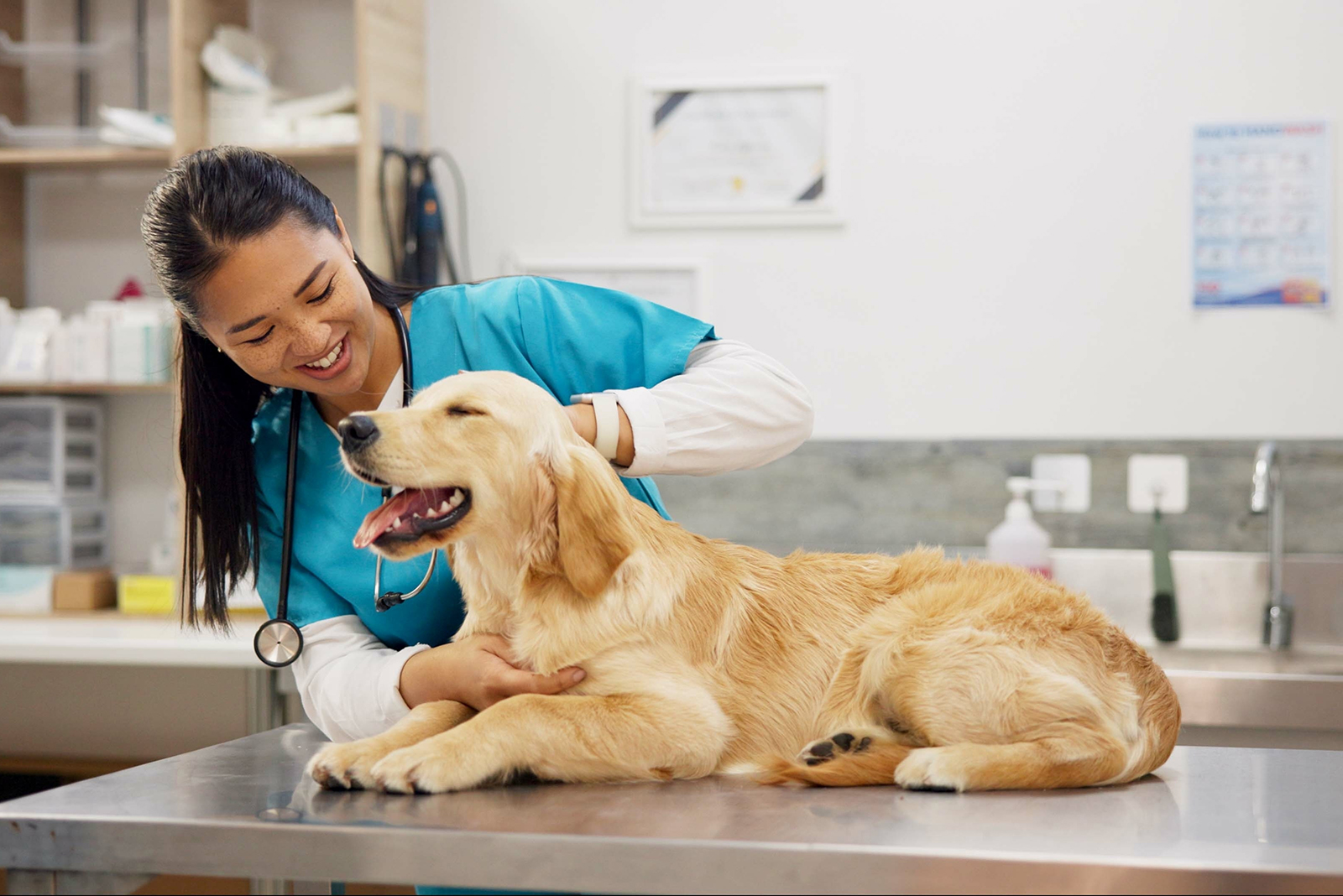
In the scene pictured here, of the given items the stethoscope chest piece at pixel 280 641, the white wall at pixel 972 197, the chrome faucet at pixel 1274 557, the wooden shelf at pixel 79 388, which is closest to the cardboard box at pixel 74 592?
the wooden shelf at pixel 79 388

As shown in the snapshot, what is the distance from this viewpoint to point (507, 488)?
1076mm

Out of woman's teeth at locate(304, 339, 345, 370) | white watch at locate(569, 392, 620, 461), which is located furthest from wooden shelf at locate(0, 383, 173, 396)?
white watch at locate(569, 392, 620, 461)

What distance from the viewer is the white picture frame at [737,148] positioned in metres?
2.93

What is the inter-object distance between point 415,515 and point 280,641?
34cm

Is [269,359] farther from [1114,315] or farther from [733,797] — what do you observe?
[1114,315]

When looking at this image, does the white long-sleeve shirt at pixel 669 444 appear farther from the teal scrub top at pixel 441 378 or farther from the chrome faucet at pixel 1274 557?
the chrome faucet at pixel 1274 557

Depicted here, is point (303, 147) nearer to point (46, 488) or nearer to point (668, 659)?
point (46, 488)

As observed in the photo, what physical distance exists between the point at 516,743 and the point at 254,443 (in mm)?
619

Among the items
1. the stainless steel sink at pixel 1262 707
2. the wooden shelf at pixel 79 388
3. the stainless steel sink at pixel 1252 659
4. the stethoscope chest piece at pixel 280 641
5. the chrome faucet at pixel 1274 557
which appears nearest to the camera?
the stethoscope chest piece at pixel 280 641

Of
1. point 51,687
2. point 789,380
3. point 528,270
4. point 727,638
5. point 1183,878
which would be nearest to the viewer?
point 1183,878

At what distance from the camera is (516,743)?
3.32ft

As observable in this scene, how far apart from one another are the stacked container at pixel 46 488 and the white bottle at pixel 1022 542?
248 cm

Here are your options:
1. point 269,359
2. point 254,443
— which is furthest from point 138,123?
point 269,359

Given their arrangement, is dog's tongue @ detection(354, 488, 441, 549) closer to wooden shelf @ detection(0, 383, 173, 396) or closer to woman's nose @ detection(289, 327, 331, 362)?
woman's nose @ detection(289, 327, 331, 362)
